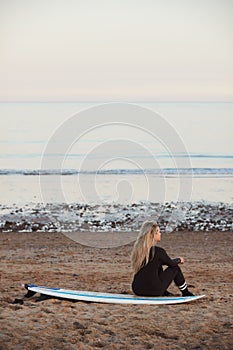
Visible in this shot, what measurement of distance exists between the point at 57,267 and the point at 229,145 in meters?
25.3

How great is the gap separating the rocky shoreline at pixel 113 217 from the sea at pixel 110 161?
0.10 feet

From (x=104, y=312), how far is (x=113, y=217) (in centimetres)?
1008

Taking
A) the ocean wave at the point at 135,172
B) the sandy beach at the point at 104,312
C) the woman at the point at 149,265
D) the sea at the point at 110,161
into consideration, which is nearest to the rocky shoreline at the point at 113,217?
the sea at the point at 110,161

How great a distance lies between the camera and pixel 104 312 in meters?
7.39

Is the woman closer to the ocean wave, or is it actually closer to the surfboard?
the surfboard

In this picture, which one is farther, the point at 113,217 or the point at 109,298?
the point at 113,217

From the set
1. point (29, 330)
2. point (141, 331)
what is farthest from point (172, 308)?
point (29, 330)

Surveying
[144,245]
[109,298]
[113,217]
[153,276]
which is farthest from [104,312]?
[113,217]

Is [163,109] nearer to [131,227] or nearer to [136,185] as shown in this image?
[136,185]

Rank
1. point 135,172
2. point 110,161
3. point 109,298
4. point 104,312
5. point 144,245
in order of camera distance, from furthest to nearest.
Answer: point 110,161
point 135,172
point 144,245
point 109,298
point 104,312

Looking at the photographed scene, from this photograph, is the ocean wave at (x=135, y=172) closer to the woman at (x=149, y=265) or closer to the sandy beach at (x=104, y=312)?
the sandy beach at (x=104, y=312)

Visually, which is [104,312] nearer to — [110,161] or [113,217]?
[113,217]

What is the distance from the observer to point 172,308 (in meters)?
7.61

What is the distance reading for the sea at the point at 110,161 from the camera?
19359mm
